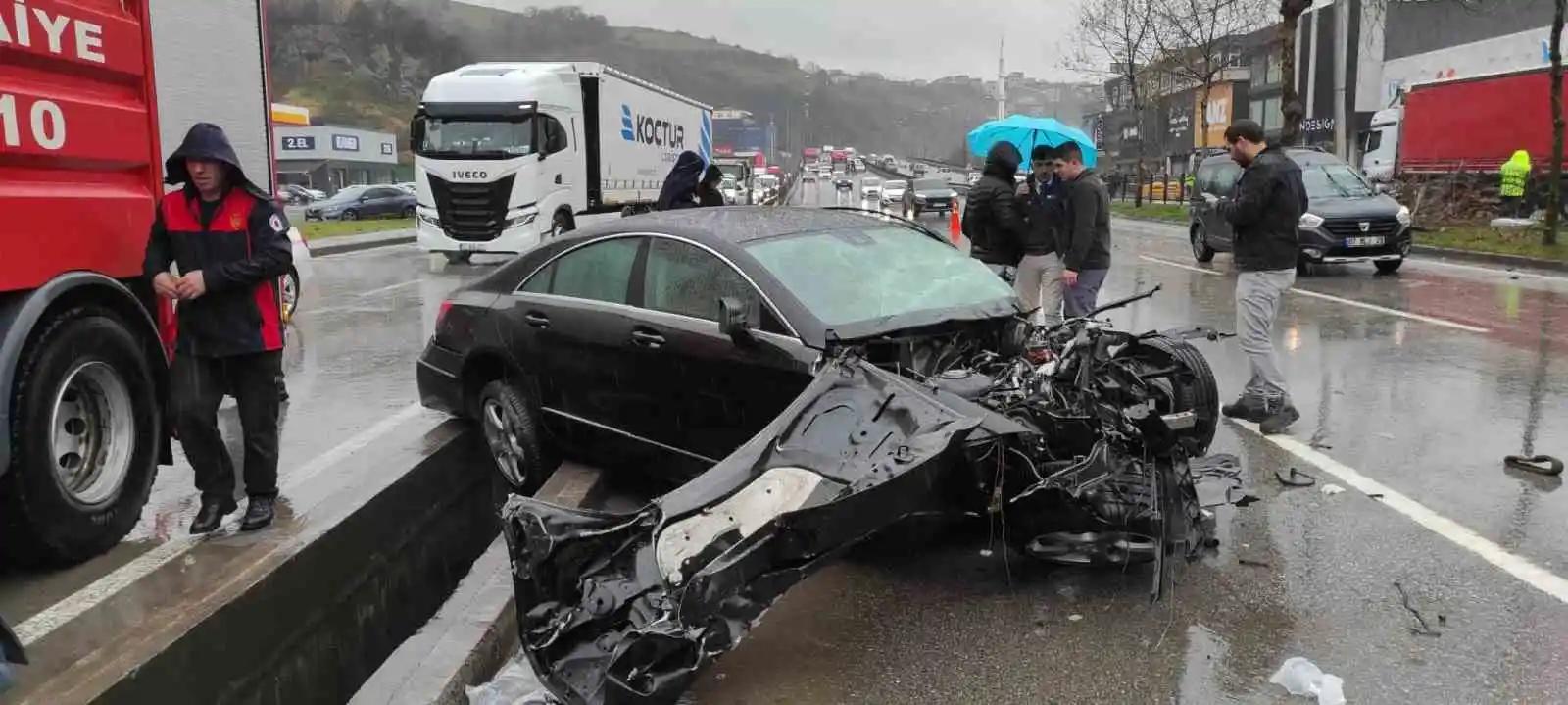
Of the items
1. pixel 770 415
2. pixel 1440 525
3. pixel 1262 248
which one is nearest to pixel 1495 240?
pixel 1262 248

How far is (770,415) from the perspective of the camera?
479cm

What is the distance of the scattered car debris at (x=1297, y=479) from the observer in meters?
5.58

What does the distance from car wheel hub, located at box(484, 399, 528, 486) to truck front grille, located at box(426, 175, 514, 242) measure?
1211 centimetres

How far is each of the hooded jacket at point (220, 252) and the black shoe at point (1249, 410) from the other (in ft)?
17.6

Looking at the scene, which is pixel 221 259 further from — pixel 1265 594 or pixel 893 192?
pixel 893 192

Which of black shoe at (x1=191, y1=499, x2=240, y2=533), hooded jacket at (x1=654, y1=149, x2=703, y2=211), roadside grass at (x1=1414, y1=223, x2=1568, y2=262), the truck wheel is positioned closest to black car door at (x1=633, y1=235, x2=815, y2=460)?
black shoe at (x1=191, y1=499, x2=240, y2=533)

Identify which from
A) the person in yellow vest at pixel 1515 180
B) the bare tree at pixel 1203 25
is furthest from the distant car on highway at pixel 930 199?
the person in yellow vest at pixel 1515 180

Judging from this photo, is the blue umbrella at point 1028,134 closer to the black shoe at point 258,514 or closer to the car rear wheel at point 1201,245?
the black shoe at point 258,514

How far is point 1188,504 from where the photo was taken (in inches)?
174

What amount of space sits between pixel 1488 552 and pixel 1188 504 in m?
1.31

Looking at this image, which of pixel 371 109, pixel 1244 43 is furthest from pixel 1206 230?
pixel 371 109

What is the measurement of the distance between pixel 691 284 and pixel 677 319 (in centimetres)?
17

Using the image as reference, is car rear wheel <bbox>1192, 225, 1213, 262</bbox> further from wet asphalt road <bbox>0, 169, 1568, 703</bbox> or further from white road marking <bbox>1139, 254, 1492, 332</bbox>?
wet asphalt road <bbox>0, 169, 1568, 703</bbox>

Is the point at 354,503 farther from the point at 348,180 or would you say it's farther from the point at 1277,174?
the point at 348,180
